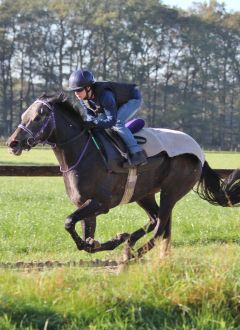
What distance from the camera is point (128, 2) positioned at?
8362 centimetres

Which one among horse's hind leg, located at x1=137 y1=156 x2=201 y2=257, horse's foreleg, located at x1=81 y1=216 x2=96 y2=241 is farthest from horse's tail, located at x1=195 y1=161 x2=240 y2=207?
horse's foreleg, located at x1=81 y1=216 x2=96 y2=241

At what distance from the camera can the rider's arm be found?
6844 mm

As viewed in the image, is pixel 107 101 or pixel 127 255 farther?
pixel 107 101

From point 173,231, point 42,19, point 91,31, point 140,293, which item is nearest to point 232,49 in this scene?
point 91,31

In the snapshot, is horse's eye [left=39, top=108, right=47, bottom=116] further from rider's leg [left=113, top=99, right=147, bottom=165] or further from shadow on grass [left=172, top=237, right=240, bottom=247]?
shadow on grass [left=172, top=237, right=240, bottom=247]

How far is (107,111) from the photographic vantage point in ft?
22.5

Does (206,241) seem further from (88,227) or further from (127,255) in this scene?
(127,255)

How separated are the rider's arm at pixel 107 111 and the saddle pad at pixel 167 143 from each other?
0.62 meters

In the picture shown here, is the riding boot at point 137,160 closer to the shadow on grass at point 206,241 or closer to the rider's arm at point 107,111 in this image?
the rider's arm at point 107,111

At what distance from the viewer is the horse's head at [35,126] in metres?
6.45

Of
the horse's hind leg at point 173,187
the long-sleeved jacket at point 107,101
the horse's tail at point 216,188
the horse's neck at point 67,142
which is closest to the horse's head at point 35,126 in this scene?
the horse's neck at point 67,142

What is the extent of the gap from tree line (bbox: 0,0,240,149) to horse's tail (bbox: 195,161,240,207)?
64.4 m

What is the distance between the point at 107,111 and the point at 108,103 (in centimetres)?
9

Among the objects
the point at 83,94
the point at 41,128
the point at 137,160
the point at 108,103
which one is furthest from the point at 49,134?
the point at 137,160
